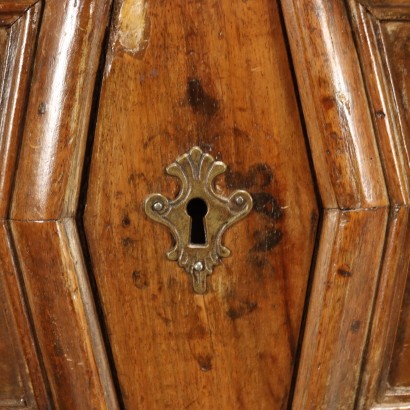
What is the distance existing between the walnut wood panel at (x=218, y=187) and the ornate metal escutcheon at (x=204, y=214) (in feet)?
0.04

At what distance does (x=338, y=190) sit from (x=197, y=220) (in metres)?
0.16

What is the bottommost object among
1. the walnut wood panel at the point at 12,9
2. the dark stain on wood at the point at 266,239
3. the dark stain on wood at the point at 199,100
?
the dark stain on wood at the point at 266,239

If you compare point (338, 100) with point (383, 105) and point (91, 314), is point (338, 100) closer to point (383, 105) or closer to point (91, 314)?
point (383, 105)

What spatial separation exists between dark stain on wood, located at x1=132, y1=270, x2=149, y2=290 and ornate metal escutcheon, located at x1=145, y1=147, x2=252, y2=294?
4cm

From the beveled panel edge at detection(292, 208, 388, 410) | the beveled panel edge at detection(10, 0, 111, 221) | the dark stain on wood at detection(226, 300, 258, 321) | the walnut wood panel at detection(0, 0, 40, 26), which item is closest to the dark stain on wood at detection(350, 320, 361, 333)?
the beveled panel edge at detection(292, 208, 388, 410)

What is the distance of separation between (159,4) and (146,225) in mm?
241

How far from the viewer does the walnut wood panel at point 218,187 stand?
72 cm

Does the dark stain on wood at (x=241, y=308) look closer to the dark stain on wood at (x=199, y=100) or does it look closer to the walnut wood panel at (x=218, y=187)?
the walnut wood panel at (x=218, y=187)

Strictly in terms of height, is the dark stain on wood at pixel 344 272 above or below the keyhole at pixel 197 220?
below

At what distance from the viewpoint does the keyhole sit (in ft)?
2.46

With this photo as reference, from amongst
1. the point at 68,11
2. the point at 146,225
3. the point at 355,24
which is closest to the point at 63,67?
the point at 68,11

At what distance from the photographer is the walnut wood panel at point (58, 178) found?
2.24ft

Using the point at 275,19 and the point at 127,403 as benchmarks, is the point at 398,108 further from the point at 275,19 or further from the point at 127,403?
the point at 127,403

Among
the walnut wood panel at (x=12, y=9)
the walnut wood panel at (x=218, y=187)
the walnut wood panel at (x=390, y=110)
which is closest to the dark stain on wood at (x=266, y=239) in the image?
the walnut wood panel at (x=218, y=187)
